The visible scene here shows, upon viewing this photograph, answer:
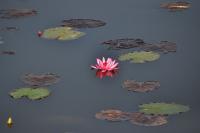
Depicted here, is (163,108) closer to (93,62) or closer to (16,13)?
(93,62)

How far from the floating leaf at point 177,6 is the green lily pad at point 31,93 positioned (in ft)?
4.78

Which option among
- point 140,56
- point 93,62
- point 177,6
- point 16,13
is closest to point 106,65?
point 93,62

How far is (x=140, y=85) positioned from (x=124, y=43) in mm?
521

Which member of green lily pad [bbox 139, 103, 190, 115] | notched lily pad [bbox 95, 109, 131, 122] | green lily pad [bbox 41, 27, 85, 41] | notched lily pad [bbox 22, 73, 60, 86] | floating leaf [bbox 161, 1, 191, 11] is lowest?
notched lily pad [bbox 95, 109, 131, 122]

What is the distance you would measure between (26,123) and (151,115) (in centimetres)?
75

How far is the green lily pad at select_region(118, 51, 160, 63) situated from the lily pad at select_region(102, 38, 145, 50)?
0.34 feet

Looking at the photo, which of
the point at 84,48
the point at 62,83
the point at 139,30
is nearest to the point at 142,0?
the point at 139,30

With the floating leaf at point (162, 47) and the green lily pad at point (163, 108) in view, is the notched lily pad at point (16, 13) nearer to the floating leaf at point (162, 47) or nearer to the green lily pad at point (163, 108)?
the floating leaf at point (162, 47)

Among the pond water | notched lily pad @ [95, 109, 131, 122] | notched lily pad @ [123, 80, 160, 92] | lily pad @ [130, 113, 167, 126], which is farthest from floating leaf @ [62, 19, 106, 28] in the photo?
lily pad @ [130, 113, 167, 126]

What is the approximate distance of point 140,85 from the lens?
293cm

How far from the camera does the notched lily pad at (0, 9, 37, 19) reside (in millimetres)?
3885

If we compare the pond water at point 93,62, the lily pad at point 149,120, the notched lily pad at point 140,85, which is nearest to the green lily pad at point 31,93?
the pond water at point 93,62

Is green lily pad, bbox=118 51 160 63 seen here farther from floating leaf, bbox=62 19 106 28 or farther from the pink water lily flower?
floating leaf, bbox=62 19 106 28

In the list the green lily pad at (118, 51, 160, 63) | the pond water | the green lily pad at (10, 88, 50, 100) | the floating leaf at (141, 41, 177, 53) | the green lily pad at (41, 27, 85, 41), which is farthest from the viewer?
the green lily pad at (41, 27, 85, 41)
